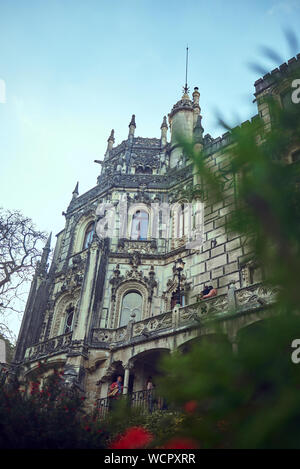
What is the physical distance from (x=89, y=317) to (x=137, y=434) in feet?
27.5

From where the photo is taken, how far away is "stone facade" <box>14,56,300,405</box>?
16.3m

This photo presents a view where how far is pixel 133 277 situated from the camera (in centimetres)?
2127

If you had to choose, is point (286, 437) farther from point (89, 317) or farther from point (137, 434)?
point (89, 317)

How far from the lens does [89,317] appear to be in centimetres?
1906

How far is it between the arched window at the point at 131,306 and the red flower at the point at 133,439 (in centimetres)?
881

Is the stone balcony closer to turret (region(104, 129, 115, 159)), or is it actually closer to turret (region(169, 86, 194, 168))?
turret (region(169, 86, 194, 168))

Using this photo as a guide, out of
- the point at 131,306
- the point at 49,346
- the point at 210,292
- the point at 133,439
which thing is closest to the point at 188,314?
the point at 210,292

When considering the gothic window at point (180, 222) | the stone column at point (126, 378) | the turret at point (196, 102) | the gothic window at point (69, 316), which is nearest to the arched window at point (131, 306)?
the gothic window at point (69, 316)

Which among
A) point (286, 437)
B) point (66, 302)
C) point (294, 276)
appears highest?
point (66, 302)

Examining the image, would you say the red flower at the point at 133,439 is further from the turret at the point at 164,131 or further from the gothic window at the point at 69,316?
the turret at the point at 164,131

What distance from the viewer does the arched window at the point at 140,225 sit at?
76.8 feet

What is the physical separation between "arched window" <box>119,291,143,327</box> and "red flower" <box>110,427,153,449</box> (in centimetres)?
881

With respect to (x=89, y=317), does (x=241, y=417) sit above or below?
below
